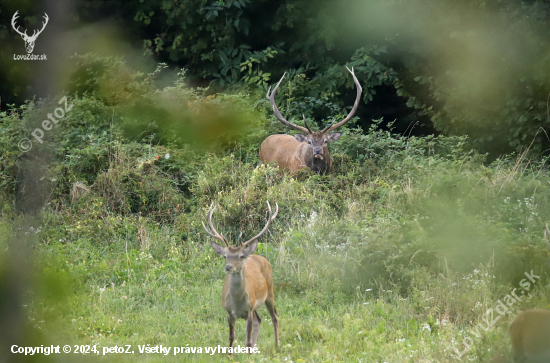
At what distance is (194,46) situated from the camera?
14.5 meters

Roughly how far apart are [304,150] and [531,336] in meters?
6.89

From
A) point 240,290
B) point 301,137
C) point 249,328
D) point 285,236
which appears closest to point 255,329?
point 249,328

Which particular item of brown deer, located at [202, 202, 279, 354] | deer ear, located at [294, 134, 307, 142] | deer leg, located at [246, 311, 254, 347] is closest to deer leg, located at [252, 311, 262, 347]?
brown deer, located at [202, 202, 279, 354]

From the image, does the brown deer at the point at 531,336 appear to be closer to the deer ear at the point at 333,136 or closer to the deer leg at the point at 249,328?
the deer leg at the point at 249,328

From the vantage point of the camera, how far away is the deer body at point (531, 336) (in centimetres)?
385

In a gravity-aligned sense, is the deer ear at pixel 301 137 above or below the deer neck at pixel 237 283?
below

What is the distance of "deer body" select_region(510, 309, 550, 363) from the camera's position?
385 centimetres

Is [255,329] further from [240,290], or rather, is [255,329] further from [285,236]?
[285,236]

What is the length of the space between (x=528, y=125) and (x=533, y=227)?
4.92 m

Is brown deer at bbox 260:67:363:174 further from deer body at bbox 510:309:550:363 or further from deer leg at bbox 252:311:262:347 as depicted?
deer body at bbox 510:309:550:363

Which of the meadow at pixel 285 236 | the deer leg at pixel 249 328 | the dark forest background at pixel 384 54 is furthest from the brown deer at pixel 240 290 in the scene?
the dark forest background at pixel 384 54

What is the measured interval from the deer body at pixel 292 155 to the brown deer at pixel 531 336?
610cm

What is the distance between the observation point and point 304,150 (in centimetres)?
1064

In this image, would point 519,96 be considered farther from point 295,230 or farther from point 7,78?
point 7,78
